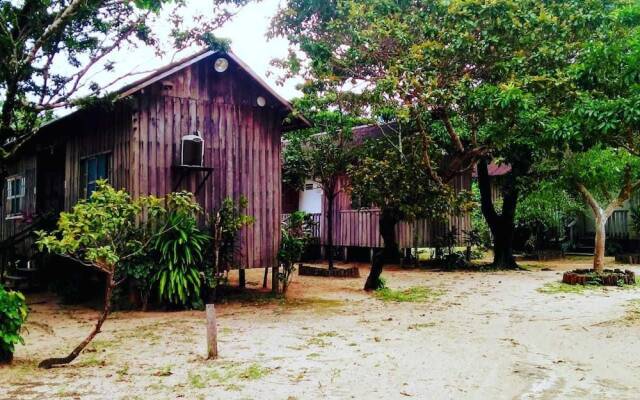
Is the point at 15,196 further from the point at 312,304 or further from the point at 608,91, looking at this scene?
the point at 608,91

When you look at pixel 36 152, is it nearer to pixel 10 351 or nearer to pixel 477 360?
pixel 10 351

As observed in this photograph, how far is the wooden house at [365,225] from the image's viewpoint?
1970 cm

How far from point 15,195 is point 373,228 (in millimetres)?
12058

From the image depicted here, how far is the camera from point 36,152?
615 inches

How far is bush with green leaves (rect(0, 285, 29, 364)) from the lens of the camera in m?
6.10

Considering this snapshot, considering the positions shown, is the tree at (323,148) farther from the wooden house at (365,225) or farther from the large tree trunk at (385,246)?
the large tree trunk at (385,246)

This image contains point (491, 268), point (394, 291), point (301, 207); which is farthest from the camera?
point (301, 207)

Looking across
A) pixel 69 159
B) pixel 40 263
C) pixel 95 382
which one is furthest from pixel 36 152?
pixel 95 382

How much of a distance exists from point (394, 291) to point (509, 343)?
5.55 metres

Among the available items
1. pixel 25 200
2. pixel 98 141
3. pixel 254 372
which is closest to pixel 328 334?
pixel 254 372

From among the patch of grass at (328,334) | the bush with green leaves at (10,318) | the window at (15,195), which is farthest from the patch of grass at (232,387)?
the window at (15,195)

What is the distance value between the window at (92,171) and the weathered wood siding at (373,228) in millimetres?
9159

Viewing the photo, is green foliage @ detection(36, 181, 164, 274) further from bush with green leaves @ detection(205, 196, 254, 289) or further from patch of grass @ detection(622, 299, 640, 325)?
patch of grass @ detection(622, 299, 640, 325)

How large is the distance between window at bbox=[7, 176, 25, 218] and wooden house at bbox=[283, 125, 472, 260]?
9746 mm
